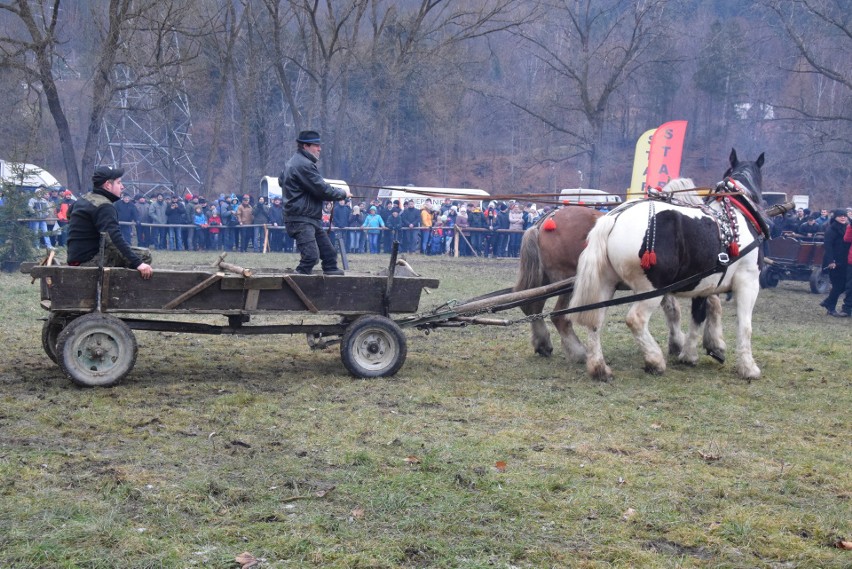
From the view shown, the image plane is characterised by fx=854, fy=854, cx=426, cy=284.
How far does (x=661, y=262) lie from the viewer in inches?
332

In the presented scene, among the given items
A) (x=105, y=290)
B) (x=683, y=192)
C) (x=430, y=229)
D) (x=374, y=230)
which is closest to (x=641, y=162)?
(x=430, y=229)

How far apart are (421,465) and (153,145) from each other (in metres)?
43.1

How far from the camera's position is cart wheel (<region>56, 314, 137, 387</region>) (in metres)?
7.14

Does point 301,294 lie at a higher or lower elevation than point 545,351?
higher

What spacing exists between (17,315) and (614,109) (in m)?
47.3

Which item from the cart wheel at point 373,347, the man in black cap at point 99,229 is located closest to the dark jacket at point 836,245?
the cart wheel at point 373,347

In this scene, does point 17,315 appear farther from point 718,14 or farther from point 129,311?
point 718,14

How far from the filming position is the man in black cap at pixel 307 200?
818cm

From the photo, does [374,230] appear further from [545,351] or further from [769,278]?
[545,351]

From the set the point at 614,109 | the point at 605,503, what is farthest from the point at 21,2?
the point at 614,109

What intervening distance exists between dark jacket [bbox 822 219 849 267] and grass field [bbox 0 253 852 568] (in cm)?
723

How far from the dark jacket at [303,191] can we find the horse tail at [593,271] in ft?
8.23

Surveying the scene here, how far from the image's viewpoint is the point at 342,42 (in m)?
35.6

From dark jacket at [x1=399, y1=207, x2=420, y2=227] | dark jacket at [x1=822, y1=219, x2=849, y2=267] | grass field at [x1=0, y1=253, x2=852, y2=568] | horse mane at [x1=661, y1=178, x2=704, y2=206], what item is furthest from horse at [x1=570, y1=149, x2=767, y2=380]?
dark jacket at [x1=399, y1=207, x2=420, y2=227]
